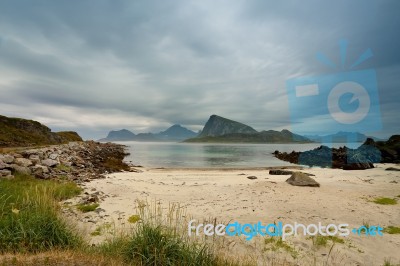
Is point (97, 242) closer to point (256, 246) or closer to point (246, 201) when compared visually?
point (256, 246)

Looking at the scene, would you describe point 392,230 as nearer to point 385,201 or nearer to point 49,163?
point 385,201

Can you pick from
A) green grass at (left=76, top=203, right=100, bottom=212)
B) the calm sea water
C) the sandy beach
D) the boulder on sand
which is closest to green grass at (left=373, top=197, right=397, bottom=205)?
the sandy beach

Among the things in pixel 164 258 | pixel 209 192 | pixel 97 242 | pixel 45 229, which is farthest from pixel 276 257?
pixel 209 192

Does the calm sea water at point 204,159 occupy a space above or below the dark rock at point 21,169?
below

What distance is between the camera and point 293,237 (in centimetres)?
799

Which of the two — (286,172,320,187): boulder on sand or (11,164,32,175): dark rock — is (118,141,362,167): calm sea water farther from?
(11,164,32,175): dark rock

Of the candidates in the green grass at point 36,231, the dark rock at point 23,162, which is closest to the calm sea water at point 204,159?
the dark rock at point 23,162

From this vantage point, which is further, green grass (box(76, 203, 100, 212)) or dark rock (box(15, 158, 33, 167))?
dark rock (box(15, 158, 33, 167))

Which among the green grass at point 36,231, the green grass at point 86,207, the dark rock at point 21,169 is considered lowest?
the green grass at point 86,207

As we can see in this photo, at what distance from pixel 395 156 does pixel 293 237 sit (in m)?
39.8

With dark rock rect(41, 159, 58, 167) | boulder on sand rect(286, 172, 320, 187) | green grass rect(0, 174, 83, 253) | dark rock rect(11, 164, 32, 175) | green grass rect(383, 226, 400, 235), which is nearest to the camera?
green grass rect(0, 174, 83, 253)

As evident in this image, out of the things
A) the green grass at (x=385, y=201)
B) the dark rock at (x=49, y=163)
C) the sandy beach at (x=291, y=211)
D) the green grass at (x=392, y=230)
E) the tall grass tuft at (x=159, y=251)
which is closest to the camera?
the tall grass tuft at (x=159, y=251)

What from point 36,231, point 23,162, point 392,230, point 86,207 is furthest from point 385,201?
point 23,162

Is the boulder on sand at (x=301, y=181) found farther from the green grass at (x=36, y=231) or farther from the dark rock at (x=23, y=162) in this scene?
the dark rock at (x=23, y=162)
